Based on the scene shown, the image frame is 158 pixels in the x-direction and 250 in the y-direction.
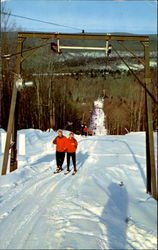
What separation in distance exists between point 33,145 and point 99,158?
5.24m

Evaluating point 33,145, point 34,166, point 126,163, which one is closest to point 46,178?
point 34,166

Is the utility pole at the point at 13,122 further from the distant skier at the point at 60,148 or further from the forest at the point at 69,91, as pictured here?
the forest at the point at 69,91

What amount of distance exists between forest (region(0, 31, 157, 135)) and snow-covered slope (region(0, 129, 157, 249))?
1231cm

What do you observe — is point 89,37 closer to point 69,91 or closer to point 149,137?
point 149,137

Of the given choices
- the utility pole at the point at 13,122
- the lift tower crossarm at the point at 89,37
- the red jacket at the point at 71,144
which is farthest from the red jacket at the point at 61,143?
the lift tower crossarm at the point at 89,37

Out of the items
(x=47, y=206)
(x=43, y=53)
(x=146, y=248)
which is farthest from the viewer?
(x=43, y=53)

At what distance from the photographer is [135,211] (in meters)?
6.55

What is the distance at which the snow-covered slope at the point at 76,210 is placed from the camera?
17.1ft

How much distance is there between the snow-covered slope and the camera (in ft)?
17.1

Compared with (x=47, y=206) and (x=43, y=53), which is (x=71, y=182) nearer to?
(x=47, y=206)

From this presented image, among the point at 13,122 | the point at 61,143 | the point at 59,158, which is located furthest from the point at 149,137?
the point at 13,122

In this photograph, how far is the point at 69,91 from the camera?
4400 cm

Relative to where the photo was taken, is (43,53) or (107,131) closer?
(43,53)

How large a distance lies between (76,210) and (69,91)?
3797 centimetres
